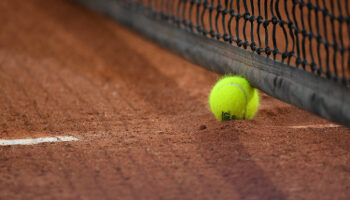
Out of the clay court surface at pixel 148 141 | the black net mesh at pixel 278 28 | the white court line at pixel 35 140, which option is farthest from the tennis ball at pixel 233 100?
the white court line at pixel 35 140

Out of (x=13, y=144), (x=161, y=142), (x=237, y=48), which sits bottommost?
(x=13, y=144)

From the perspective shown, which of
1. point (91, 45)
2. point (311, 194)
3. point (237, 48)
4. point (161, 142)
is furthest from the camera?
point (91, 45)

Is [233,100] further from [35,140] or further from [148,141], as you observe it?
[35,140]

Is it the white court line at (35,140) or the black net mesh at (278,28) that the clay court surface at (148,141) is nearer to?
the white court line at (35,140)

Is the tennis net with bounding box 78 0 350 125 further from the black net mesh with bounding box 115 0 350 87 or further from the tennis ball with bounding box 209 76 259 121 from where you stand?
the tennis ball with bounding box 209 76 259 121

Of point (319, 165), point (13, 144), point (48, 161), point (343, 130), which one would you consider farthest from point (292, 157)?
point (13, 144)

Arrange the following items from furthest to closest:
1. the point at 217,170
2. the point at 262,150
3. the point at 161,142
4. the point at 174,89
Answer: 1. the point at 174,89
2. the point at 161,142
3. the point at 262,150
4. the point at 217,170

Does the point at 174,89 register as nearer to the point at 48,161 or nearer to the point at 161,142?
the point at 161,142

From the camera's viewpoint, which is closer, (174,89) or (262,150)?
(262,150)
